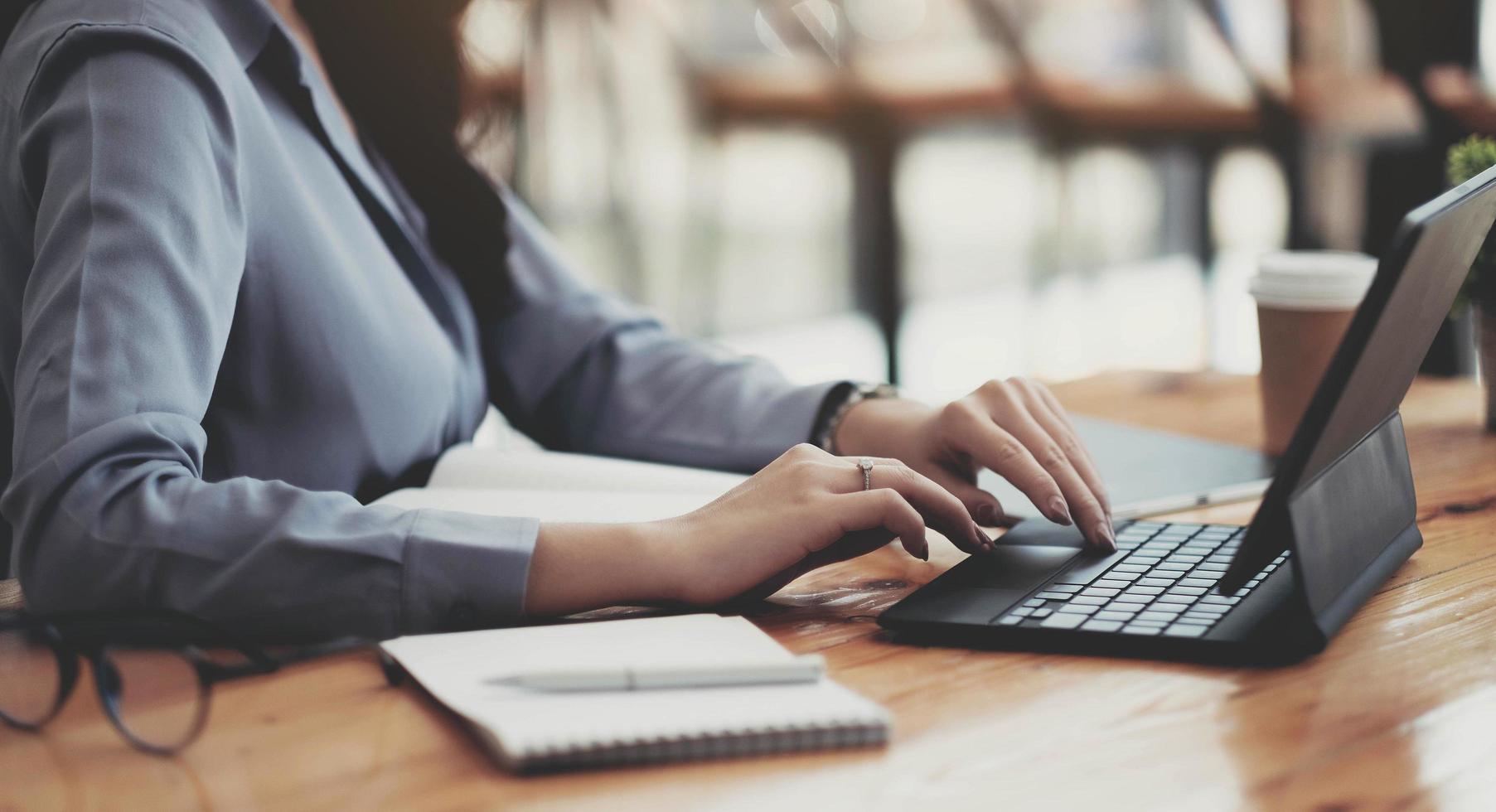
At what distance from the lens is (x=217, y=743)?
597 millimetres

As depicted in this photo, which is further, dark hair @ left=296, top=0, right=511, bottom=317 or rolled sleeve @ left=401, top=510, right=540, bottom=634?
dark hair @ left=296, top=0, right=511, bottom=317

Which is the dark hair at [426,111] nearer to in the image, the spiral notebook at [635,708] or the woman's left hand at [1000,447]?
the woman's left hand at [1000,447]

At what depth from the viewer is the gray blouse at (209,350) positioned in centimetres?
70

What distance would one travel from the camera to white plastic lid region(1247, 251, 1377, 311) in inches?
44.1

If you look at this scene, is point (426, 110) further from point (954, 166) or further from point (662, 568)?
point (954, 166)

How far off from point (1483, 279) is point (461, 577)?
3.10 feet

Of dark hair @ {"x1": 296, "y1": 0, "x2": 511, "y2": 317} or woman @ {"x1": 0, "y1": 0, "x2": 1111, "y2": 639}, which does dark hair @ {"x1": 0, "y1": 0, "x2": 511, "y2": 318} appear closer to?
dark hair @ {"x1": 296, "y1": 0, "x2": 511, "y2": 317}

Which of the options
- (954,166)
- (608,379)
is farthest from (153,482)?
(954,166)

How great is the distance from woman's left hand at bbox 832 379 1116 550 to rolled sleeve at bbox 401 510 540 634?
33 centimetres

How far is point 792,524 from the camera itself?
0.76 m

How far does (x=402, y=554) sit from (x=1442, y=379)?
4.13ft

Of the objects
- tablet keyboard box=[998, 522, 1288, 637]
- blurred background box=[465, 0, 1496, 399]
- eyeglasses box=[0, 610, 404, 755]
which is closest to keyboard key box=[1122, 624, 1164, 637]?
tablet keyboard box=[998, 522, 1288, 637]

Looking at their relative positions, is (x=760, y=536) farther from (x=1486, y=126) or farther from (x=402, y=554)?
(x=1486, y=126)

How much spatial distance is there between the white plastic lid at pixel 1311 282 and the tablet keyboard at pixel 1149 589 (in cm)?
34
